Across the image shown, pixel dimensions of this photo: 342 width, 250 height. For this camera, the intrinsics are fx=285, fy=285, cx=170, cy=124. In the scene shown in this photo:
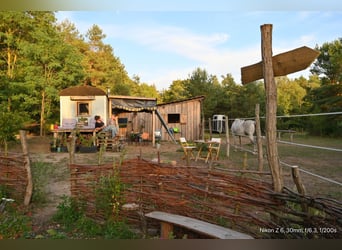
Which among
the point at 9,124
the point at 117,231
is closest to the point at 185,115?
the point at 9,124

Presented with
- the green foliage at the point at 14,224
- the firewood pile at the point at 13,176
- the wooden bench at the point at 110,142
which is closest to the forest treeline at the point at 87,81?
the wooden bench at the point at 110,142

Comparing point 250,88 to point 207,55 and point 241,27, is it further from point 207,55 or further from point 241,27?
point 241,27

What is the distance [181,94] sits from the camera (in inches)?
585

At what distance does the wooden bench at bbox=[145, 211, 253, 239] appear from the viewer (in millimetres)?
2303

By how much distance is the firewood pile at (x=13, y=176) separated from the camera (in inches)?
137

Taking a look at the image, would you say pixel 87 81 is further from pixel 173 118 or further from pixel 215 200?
pixel 215 200

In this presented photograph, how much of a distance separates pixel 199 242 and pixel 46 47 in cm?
837

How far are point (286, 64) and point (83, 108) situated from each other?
878 cm

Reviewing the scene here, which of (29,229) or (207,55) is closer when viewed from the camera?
(29,229)

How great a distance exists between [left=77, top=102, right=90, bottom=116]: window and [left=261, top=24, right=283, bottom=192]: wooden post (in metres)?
8.56

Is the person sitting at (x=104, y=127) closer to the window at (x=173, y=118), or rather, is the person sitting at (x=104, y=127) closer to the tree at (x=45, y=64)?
the tree at (x=45, y=64)

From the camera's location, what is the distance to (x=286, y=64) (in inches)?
89.1

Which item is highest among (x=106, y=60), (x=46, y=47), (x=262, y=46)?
(x=106, y=60)

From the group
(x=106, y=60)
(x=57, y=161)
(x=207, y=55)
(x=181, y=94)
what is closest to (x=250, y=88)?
(x=181, y=94)
